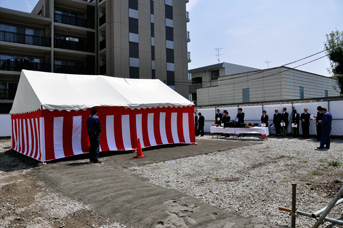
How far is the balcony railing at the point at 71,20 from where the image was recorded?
26.1 metres

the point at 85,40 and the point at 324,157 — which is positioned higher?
the point at 85,40

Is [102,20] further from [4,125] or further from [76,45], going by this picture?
[4,125]

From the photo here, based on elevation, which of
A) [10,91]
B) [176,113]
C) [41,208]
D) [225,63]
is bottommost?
[41,208]

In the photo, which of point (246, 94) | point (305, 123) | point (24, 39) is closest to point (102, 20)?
point (24, 39)

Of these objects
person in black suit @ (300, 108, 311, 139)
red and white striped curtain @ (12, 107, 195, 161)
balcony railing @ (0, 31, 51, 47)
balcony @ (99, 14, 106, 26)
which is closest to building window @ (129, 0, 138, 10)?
balcony @ (99, 14, 106, 26)

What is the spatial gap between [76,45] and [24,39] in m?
4.90

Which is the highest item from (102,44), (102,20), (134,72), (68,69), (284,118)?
(102,20)

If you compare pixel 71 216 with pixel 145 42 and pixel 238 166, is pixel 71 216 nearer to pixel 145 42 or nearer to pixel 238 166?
pixel 238 166

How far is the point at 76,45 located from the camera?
2686 cm

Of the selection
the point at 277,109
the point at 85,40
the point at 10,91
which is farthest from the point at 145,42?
the point at 277,109

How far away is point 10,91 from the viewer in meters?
23.8

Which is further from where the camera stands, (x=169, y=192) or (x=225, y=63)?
(x=225, y=63)

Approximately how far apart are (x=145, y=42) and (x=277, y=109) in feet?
58.7

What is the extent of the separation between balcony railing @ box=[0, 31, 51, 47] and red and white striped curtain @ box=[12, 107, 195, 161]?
1533 cm
